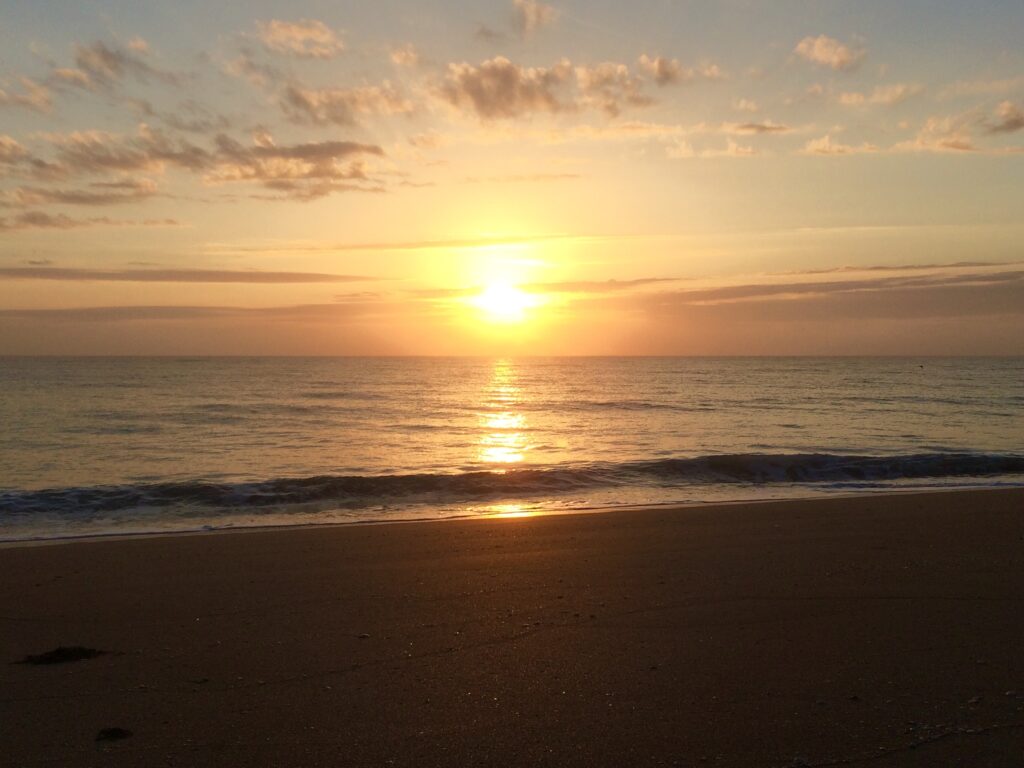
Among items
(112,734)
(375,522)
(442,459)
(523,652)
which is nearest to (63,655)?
(112,734)

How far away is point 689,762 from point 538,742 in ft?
2.66

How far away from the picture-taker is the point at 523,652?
5.55 m

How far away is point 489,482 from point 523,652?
11341 mm

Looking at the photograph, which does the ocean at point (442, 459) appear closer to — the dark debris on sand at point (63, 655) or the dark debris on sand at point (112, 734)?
the dark debris on sand at point (63, 655)

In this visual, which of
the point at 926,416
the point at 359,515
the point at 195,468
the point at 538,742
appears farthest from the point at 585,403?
the point at 538,742

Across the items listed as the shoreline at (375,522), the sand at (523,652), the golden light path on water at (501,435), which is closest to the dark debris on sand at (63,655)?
the sand at (523,652)

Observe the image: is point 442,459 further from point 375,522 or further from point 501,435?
point 375,522

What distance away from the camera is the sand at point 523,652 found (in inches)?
166

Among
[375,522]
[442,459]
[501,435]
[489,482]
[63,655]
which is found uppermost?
[63,655]

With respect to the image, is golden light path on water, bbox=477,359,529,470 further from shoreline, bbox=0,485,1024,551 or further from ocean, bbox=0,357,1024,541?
shoreline, bbox=0,485,1024,551

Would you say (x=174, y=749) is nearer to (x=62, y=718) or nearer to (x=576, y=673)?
(x=62, y=718)

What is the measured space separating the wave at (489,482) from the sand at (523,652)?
17.1 feet

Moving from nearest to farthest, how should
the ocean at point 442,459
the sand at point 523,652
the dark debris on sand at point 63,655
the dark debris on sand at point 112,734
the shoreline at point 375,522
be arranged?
the sand at point 523,652, the dark debris on sand at point 112,734, the dark debris on sand at point 63,655, the shoreline at point 375,522, the ocean at point 442,459

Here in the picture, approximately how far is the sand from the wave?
5.22m
